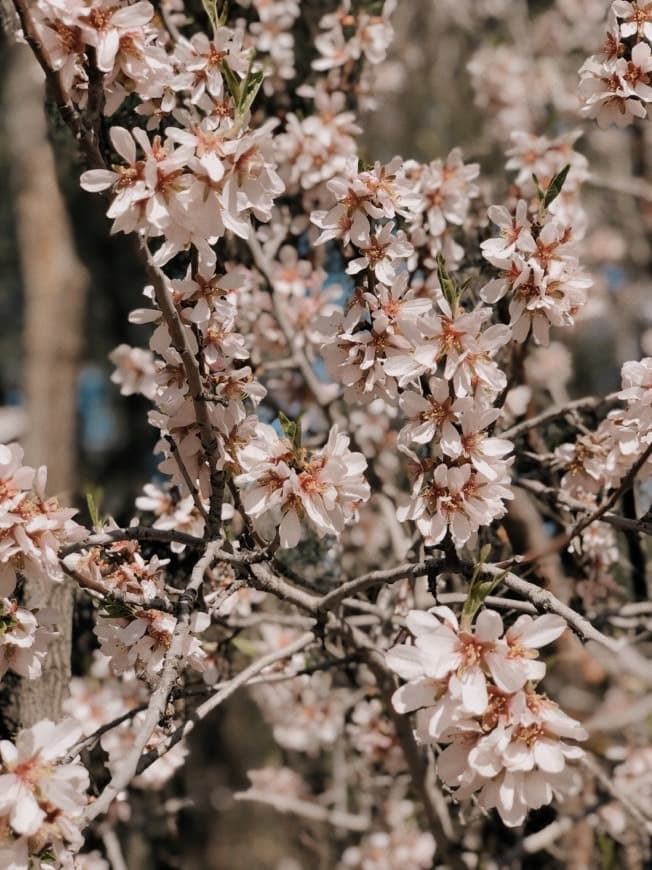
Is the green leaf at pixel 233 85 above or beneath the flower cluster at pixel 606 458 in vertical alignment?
above

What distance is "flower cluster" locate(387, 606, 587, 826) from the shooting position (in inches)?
46.1

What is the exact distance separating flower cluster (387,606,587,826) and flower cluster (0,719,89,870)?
44 cm

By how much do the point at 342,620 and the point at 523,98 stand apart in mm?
3851

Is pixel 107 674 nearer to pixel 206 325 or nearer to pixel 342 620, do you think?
pixel 342 620

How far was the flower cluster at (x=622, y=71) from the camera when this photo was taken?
1720 mm

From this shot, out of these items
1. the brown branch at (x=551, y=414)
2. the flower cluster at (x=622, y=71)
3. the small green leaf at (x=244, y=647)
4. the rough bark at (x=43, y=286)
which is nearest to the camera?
the flower cluster at (x=622, y=71)

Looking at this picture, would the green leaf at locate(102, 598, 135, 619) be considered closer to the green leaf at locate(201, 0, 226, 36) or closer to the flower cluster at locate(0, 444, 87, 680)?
the flower cluster at locate(0, 444, 87, 680)

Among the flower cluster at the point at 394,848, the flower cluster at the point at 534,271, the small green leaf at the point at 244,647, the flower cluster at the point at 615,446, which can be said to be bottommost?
the flower cluster at the point at 394,848

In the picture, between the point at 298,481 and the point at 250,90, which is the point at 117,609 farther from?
the point at 250,90

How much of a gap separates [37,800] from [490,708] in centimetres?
59

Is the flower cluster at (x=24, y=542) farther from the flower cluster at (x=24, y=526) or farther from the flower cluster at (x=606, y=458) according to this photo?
the flower cluster at (x=606, y=458)

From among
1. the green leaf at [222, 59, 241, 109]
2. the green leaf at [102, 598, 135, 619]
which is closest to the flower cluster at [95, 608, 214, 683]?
the green leaf at [102, 598, 135, 619]

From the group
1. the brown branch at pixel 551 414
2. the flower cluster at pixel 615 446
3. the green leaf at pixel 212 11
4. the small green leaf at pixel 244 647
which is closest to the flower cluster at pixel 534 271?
the flower cluster at pixel 615 446

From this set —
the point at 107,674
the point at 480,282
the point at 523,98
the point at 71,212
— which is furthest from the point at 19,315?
the point at 480,282
